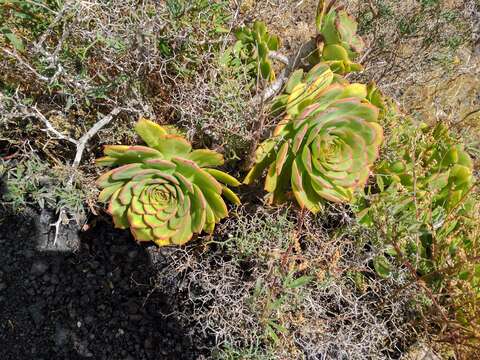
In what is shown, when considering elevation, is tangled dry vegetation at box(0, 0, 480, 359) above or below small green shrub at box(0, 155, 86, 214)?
above

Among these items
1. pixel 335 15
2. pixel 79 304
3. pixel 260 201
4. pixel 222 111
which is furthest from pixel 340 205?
pixel 79 304

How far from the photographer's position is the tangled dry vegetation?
151cm

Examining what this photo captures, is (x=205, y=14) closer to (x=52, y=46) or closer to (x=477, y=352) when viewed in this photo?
(x=52, y=46)

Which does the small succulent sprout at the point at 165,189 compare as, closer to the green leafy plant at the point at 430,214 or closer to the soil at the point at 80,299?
the soil at the point at 80,299

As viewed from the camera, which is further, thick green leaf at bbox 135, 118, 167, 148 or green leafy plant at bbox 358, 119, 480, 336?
green leafy plant at bbox 358, 119, 480, 336

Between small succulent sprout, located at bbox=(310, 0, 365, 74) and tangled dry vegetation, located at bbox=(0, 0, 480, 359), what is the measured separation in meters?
0.31

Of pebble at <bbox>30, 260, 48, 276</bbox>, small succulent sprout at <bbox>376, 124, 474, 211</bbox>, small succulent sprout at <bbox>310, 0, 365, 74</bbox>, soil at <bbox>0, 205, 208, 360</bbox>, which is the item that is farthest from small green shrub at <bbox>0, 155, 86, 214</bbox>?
small succulent sprout at <bbox>376, 124, 474, 211</bbox>

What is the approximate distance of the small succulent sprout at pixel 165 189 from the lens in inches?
54.1

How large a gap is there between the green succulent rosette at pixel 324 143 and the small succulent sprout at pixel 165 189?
158 mm

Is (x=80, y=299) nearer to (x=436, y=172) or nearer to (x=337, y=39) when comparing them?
(x=337, y=39)

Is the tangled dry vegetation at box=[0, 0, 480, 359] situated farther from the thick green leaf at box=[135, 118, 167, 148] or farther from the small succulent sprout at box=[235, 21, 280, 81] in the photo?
the thick green leaf at box=[135, 118, 167, 148]

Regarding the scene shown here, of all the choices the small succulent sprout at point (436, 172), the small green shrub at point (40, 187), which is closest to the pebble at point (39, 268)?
the small green shrub at point (40, 187)

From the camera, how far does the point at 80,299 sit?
1.72m

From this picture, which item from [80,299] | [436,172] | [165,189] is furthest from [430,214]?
[80,299]
